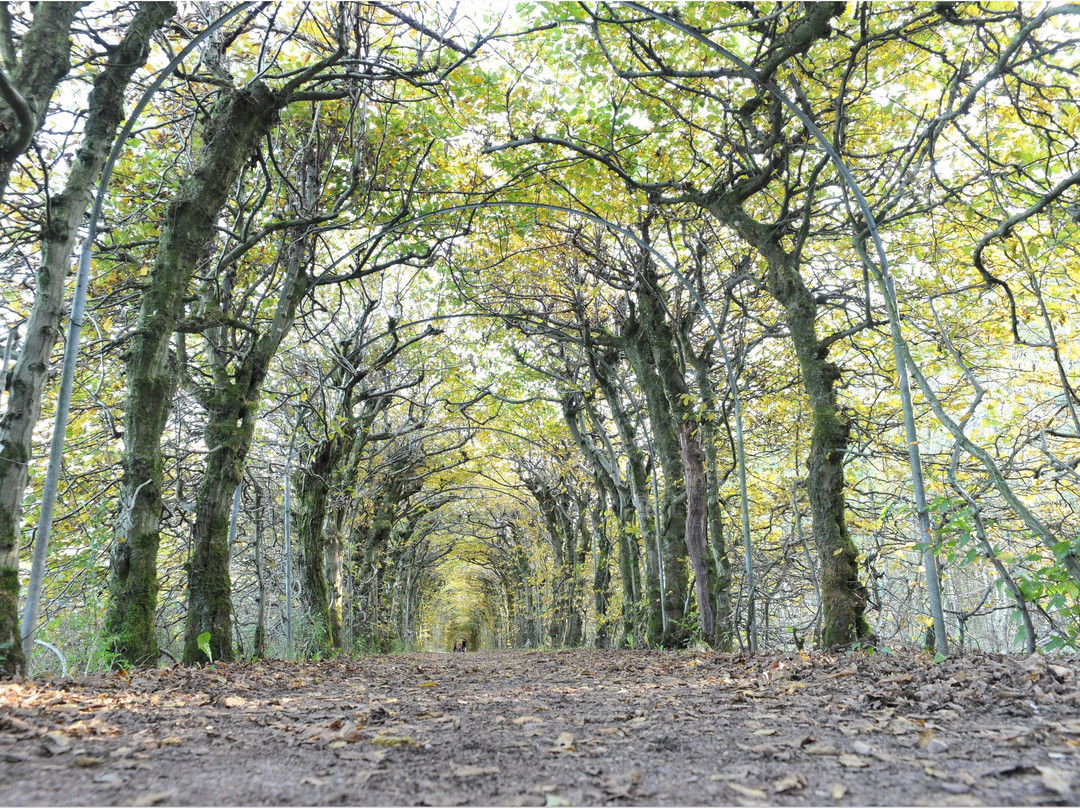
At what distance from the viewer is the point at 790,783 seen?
2.18 meters

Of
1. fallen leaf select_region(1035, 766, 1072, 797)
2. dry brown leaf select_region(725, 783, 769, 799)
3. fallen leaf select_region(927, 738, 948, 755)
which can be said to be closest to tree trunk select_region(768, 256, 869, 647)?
fallen leaf select_region(927, 738, 948, 755)

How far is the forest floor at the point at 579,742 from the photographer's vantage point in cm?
211

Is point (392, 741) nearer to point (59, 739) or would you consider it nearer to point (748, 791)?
point (59, 739)

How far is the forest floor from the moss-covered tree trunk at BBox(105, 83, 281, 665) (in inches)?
28.8

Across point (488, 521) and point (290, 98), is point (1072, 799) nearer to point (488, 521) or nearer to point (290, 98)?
point (290, 98)

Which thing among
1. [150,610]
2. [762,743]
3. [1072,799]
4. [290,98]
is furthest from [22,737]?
[290,98]

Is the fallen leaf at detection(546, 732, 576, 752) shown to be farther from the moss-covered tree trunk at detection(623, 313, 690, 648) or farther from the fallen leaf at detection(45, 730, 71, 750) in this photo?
the moss-covered tree trunk at detection(623, 313, 690, 648)

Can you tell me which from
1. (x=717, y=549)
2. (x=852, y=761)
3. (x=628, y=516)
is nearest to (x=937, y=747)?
(x=852, y=761)

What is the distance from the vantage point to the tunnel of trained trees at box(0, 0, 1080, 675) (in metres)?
4.57

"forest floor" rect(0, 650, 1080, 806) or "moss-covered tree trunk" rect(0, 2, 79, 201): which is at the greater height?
"moss-covered tree trunk" rect(0, 2, 79, 201)

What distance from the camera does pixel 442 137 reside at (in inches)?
333

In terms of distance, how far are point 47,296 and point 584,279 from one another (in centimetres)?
797

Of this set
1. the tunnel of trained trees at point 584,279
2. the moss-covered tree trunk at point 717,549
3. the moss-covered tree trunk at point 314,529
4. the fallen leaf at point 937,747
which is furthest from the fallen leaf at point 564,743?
the moss-covered tree trunk at point 314,529

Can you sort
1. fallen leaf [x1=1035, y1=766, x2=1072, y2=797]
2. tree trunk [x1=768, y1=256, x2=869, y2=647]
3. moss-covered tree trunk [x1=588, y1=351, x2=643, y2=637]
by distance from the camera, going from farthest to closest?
1. moss-covered tree trunk [x1=588, y1=351, x2=643, y2=637]
2. tree trunk [x1=768, y1=256, x2=869, y2=647]
3. fallen leaf [x1=1035, y1=766, x2=1072, y2=797]
